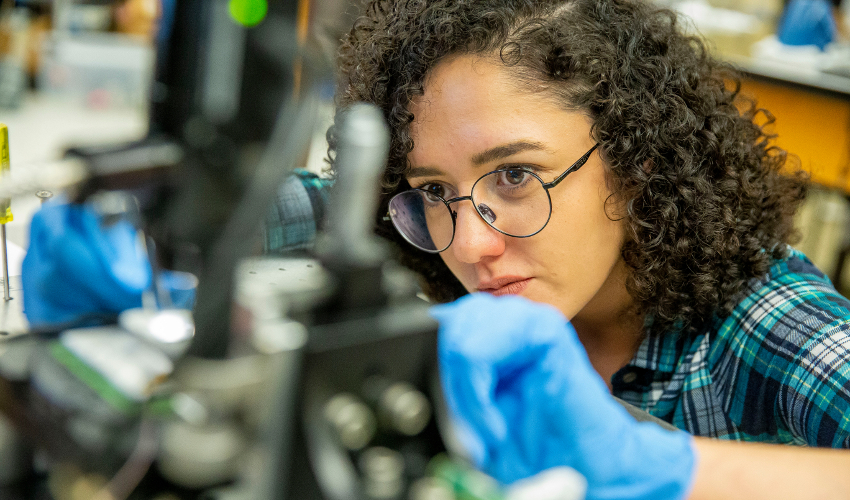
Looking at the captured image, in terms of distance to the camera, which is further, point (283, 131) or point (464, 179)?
point (464, 179)

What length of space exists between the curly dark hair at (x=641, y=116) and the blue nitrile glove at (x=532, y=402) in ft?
1.98

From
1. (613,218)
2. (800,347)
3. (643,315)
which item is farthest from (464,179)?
(800,347)

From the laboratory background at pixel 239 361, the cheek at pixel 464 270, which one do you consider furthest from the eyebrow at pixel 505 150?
the laboratory background at pixel 239 361

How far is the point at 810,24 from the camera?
11.4ft

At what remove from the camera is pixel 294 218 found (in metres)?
1.14

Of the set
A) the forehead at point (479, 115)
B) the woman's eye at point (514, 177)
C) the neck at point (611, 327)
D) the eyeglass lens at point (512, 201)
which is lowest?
the neck at point (611, 327)

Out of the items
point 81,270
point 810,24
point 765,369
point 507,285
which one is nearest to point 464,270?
point 507,285

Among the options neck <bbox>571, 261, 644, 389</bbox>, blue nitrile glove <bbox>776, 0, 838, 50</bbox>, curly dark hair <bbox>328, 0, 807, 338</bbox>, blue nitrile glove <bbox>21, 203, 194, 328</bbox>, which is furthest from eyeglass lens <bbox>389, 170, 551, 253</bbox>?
blue nitrile glove <bbox>776, 0, 838, 50</bbox>

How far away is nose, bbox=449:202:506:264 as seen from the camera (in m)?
1.03

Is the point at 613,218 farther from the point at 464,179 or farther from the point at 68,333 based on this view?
the point at 68,333

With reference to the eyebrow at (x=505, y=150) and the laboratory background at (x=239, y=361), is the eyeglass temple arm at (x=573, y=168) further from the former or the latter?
the laboratory background at (x=239, y=361)

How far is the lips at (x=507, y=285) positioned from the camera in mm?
1052

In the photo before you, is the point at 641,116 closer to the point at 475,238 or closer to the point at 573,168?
the point at 573,168

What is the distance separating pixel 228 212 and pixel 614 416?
1.09 ft
